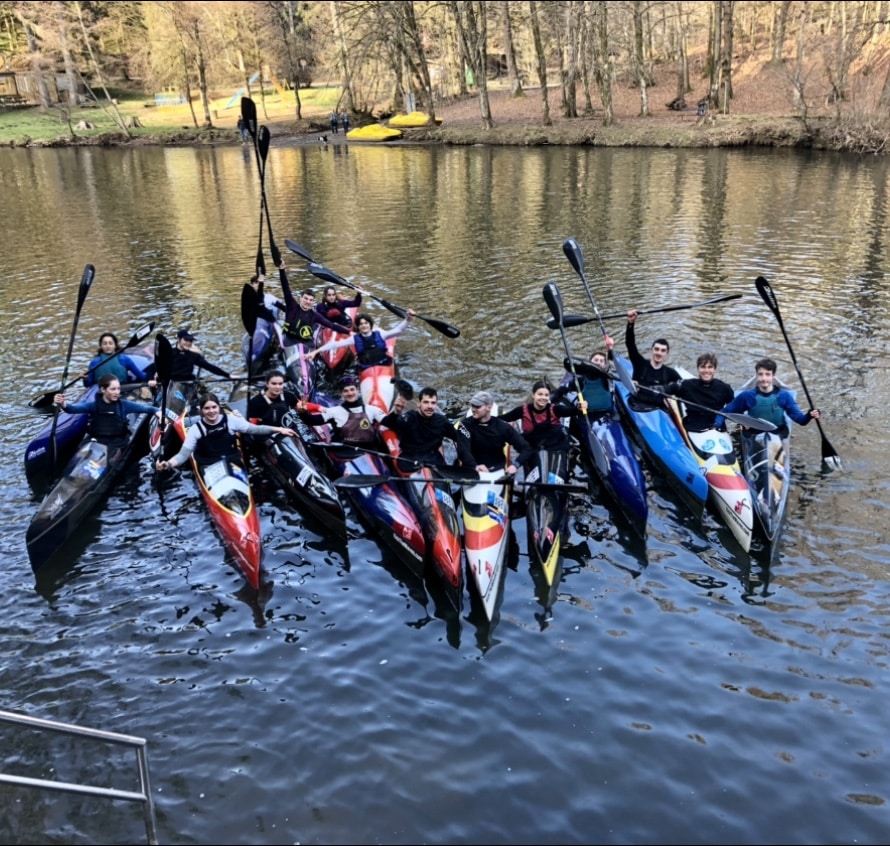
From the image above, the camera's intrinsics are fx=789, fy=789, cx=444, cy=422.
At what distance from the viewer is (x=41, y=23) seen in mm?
59844

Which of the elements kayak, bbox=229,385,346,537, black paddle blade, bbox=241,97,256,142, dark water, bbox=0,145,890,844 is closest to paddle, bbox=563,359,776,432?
dark water, bbox=0,145,890,844

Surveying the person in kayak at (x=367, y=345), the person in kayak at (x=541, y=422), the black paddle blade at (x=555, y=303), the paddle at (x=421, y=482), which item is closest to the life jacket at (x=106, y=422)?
the paddle at (x=421, y=482)

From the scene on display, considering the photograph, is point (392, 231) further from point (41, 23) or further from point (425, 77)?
point (41, 23)

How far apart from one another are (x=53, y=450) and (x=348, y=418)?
154 inches

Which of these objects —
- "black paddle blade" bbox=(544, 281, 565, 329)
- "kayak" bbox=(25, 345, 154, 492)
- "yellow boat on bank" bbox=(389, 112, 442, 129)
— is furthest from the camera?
"yellow boat on bank" bbox=(389, 112, 442, 129)

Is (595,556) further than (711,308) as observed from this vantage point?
No

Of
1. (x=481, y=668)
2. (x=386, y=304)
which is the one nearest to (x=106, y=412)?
(x=386, y=304)

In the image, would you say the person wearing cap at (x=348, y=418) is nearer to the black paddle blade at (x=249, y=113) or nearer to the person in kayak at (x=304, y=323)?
the person in kayak at (x=304, y=323)

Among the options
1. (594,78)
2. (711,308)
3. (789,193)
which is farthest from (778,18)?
(711,308)

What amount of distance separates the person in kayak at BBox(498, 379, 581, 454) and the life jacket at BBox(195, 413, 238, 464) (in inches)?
133

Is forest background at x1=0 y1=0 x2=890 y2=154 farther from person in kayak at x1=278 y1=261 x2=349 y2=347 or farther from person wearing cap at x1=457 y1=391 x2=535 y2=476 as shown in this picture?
person wearing cap at x1=457 y1=391 x2=535 y2=476

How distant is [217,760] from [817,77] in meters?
49.0

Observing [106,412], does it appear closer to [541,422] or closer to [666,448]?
[541,422]

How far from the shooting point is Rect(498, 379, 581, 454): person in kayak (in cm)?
968
